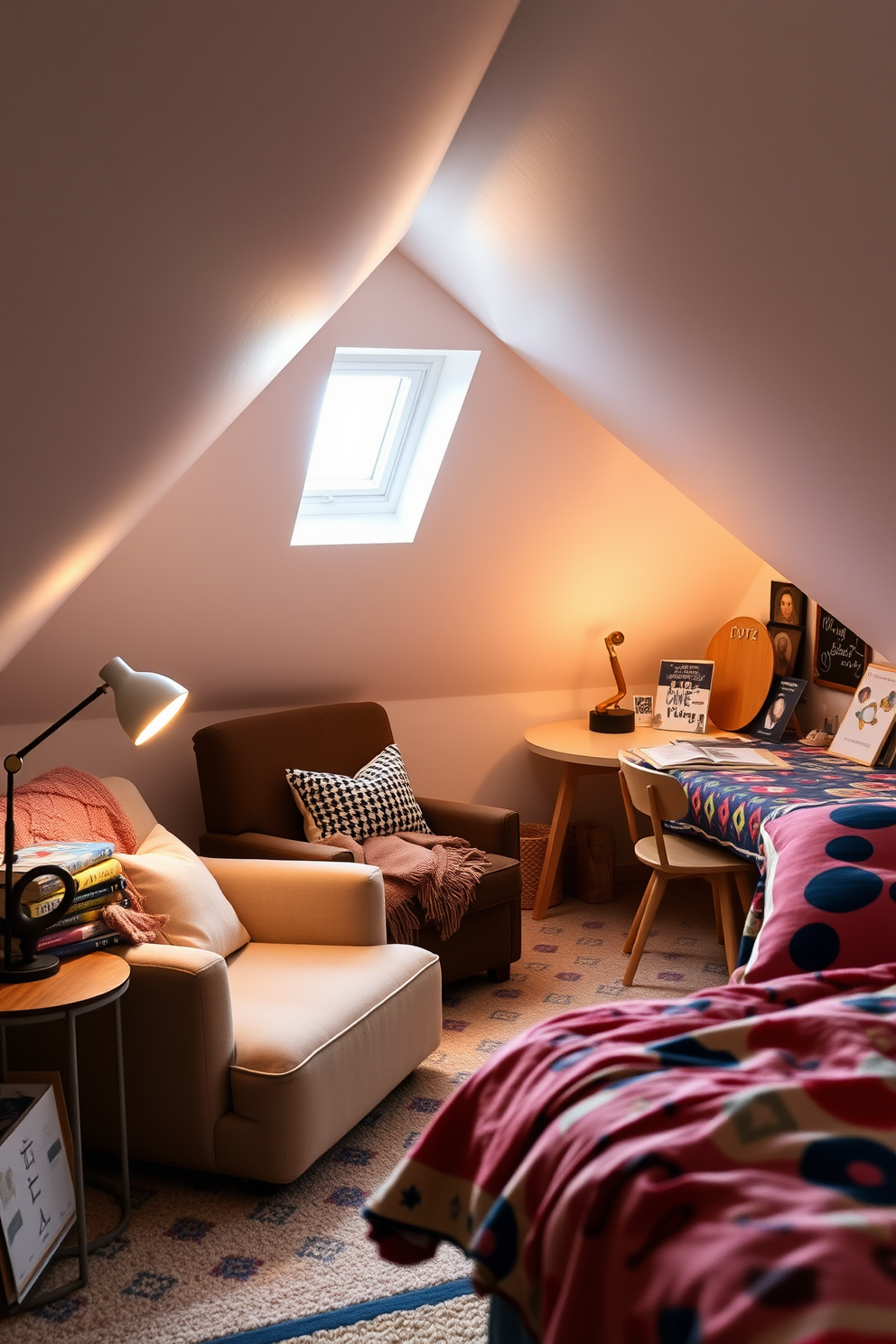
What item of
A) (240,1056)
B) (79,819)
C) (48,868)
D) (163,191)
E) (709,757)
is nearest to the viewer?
(163,191)

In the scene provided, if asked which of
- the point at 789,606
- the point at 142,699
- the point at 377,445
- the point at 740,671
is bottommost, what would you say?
Result: the point at 740,671

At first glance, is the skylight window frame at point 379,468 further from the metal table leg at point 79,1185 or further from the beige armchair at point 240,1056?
the metal table leg at point 79,1185

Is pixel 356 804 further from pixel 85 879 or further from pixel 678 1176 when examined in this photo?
pixel 678 1176

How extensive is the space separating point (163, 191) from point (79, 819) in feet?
7.62

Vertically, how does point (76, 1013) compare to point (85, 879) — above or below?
below

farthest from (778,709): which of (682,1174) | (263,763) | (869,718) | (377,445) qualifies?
(682,1174)

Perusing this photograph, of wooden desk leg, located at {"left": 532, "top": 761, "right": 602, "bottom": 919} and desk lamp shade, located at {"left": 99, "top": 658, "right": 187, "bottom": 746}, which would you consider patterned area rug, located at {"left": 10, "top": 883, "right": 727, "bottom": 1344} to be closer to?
desk lamp shade, located at {"left": 99, "top": 658, "right": 187, "bottom": 746}

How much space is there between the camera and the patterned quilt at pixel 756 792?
123 inches

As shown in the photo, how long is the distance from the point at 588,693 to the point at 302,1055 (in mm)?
2589

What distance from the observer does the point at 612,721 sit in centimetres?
430

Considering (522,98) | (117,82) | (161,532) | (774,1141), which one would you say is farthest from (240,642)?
(117,82)

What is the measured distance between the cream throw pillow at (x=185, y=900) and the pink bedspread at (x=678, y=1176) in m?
1.26

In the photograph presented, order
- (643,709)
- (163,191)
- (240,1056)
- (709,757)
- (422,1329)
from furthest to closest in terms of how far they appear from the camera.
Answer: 1. (643,709)
2. (709,757)
3. (240,1056)
4. (422,1329)
5. (163,191)

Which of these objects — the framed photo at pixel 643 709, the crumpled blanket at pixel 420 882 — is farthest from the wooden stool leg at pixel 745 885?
the framed photo at pixel 643 709
